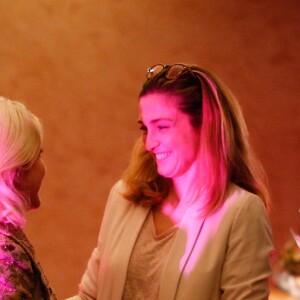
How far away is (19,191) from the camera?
4.74ft

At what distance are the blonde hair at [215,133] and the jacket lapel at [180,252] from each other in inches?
2.0

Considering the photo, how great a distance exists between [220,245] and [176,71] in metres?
0.53

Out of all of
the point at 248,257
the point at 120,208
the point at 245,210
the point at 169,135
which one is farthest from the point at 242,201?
the point at 120,208

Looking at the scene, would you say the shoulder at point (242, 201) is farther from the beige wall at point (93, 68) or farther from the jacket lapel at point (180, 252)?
the beige wall at point (93, 68)

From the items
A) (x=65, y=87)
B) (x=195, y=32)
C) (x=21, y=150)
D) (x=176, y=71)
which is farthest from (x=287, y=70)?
(x=21, y=150)

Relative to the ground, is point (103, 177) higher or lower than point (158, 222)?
lower

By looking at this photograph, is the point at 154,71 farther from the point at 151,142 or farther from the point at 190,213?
the point at 190,213

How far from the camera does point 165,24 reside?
3.04m

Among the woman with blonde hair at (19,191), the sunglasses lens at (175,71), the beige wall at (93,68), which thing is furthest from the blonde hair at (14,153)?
the beige wall at (93,68)

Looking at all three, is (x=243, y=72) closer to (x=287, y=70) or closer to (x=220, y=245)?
(x=287, y=70)

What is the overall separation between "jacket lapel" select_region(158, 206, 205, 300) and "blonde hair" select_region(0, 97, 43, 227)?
0.41 metres

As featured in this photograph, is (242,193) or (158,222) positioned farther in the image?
(158,222)

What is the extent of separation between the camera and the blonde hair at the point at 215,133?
1.57 metres

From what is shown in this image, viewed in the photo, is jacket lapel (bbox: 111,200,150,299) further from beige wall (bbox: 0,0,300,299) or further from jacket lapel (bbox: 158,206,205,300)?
beige wall (bbox: 0,0,300,299)
